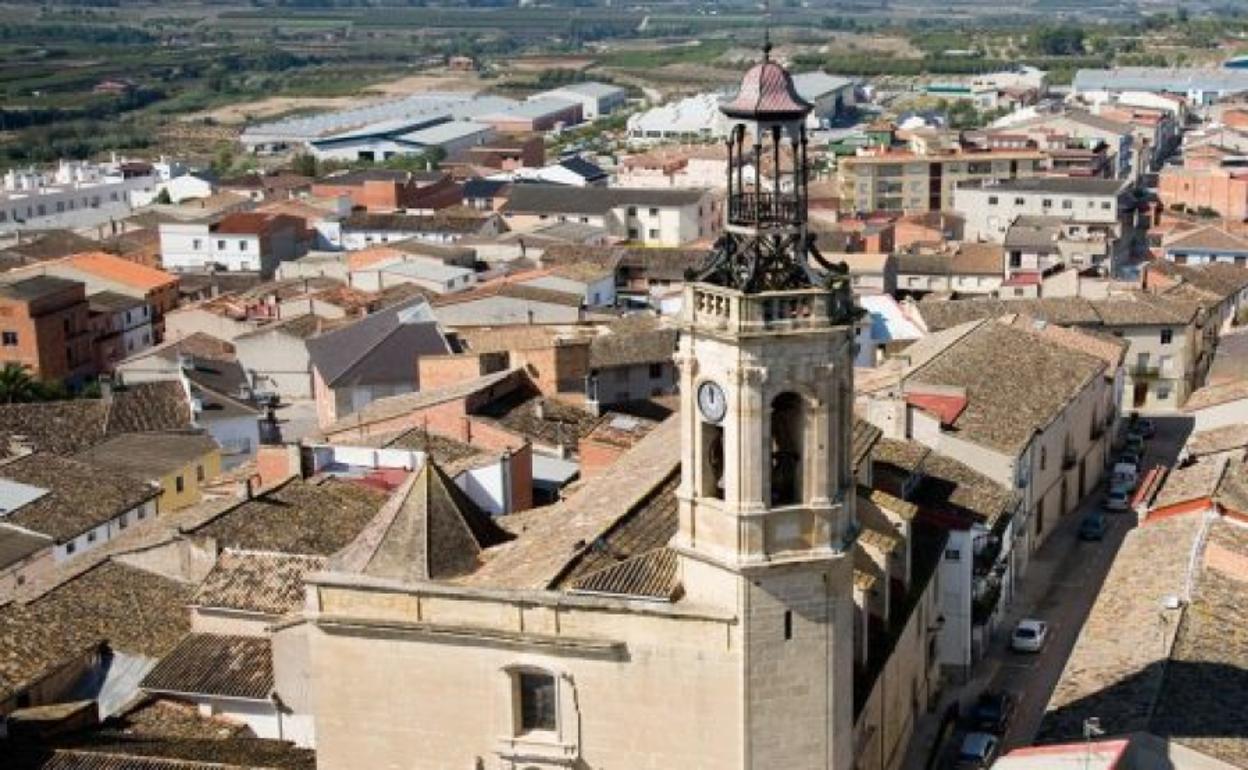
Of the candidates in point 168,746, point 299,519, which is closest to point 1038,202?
point 299,519

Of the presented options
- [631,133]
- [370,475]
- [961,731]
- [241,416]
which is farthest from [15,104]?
[961,731]

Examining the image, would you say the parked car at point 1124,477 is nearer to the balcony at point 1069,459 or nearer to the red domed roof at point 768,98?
the balcony at point 1069,459

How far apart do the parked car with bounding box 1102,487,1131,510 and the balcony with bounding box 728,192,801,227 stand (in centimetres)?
2875

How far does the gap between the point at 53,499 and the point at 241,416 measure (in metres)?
11.4

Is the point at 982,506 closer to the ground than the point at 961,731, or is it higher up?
higher up

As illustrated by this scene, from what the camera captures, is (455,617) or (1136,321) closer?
(455,617)

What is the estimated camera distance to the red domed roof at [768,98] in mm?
22438

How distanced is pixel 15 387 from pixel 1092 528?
1450 inches

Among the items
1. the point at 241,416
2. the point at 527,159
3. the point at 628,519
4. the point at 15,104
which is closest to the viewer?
the point at 628,519

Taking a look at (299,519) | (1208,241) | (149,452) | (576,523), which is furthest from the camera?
(1208,241)

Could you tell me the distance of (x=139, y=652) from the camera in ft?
106

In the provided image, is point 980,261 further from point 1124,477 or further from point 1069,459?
point 1069,459

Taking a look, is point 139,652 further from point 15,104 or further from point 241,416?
point 15,104

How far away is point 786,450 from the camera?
76.6ft
